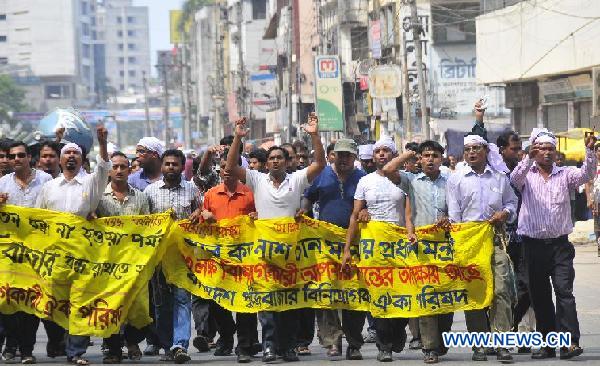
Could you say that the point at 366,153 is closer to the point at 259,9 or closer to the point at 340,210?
the point at 340,210

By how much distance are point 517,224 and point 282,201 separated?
80.2 inches

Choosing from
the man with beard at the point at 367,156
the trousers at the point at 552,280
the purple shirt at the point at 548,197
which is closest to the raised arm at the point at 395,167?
the purple shirt at the point at 548,197

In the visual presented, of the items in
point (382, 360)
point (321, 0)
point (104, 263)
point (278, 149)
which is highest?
point (321, 0)

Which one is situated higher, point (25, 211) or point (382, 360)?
point (25, 211)

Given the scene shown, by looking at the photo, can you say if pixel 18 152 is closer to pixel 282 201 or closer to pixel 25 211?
pixel 25 211

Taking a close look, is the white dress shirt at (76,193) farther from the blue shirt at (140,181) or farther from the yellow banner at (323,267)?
the blue shirt at (140,181)

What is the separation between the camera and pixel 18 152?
13.2m

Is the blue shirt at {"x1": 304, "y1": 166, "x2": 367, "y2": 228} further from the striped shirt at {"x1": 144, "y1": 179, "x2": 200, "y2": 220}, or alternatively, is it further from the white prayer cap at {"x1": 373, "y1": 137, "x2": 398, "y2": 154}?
the striped shirt at {"x1": 144, "y1": 179, "x2": 200, "y2": 220}

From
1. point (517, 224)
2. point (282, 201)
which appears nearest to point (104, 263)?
point (282, 201)

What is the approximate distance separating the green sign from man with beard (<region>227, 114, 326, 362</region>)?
141 ft

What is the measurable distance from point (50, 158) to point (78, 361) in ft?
6.99

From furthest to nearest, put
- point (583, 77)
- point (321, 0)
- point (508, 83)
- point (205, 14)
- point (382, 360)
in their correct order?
point (205, 14), point (321, 0), point (508, 83), point (583, 77), point (382, 360)

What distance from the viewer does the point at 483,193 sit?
12.2m

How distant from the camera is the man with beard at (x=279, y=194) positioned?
12.6 m
